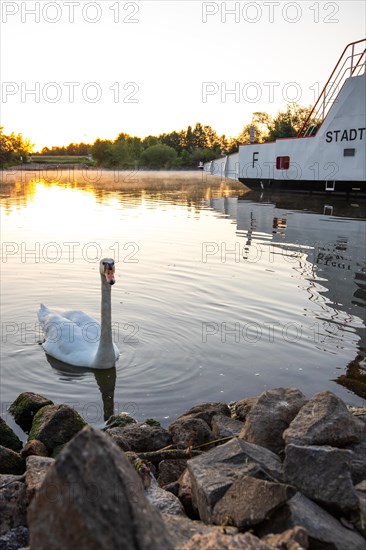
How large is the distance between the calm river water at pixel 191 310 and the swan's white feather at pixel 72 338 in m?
0.19

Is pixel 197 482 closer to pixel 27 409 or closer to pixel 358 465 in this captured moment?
pixel 358 465

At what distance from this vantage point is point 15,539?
12.8 feet

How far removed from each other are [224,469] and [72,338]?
5.13m

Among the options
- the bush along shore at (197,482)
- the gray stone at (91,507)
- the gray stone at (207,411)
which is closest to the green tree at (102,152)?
the gray stone at (207,411)

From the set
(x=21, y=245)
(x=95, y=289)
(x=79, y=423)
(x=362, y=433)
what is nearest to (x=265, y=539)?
(x=362, y=433)

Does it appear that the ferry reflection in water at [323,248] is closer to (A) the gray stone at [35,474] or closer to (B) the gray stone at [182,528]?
(B) the gray stone at [182,528]

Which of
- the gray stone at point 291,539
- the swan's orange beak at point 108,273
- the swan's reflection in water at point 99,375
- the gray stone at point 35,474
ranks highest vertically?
the swan's orange beak at point 108,273

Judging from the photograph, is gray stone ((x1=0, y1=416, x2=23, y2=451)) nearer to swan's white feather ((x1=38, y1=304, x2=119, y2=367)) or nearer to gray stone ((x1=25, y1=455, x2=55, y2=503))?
gray stone ((x1=25, y1=455, x2=55, y2=503))

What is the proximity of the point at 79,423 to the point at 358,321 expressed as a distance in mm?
6268

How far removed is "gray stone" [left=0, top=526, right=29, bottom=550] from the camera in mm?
3834

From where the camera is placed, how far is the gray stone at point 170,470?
5.06 m

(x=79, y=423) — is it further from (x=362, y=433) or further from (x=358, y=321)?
(x=358, y=321)

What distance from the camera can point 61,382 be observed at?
8.02 m

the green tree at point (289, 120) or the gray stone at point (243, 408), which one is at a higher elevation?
the green tree at point (289, 120)
